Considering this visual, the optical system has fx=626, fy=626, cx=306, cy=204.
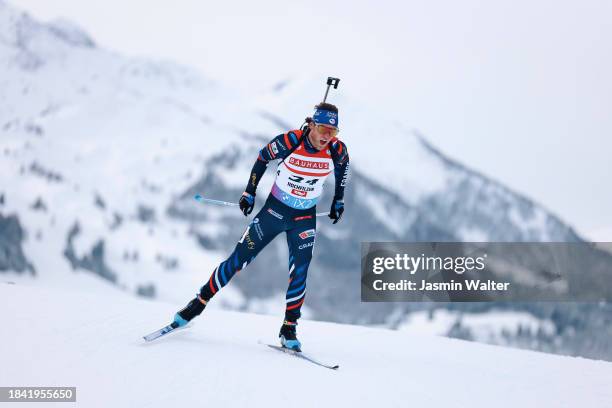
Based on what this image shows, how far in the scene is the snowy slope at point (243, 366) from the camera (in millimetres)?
4805

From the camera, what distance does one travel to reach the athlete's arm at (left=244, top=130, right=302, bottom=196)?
21.2 feet

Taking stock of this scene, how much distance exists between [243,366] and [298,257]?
1.39 metres

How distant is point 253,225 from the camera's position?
21.7ft

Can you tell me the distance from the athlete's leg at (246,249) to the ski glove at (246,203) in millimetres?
147

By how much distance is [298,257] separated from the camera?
6.57m

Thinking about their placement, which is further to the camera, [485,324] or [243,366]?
[485,324]

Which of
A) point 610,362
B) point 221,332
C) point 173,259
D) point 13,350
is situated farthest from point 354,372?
point 173,259

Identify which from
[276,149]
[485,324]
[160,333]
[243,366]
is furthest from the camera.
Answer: [485,324]

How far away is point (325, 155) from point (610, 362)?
4.77 metres

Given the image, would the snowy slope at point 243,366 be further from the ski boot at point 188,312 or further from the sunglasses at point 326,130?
the sunglasses at point 326,130

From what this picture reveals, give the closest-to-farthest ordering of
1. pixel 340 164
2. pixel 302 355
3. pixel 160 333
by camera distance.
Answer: pixel 160 333 < pixel 302 355 < pixel 340 164

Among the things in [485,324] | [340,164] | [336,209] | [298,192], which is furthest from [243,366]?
[485,324]

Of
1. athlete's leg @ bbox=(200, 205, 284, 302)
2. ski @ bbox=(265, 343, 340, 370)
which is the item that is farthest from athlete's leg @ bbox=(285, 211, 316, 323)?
ski @ bbox=(265, 343, 340, 370)

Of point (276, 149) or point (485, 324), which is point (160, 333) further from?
point (485, 324)
